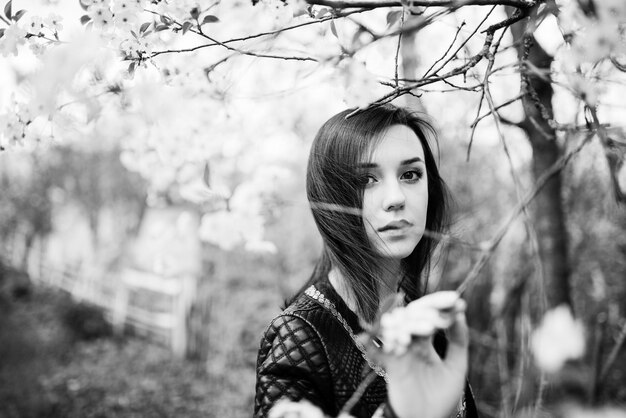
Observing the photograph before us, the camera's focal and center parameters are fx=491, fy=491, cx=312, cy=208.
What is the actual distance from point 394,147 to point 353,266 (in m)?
0.31

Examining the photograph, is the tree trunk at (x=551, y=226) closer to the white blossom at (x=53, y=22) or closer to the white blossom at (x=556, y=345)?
the white blossom at (x=556, y=345)

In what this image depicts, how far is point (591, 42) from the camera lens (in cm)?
70

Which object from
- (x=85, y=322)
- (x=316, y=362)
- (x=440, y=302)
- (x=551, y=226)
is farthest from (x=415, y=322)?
(x=85, y=322)

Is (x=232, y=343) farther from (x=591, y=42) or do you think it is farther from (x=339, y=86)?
(x=591, y=42)

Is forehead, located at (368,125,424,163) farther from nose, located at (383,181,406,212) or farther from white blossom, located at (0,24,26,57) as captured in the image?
white blossom, located at (0,24,26,57)

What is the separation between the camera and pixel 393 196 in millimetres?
1117

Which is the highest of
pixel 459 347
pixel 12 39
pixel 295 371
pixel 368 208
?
pixel 12 39

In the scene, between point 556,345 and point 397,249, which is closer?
point 556,345

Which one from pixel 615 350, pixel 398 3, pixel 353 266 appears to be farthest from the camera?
pixel 615 350

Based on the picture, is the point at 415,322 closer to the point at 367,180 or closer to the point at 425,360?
the point at 425,360

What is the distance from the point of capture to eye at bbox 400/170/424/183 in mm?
1198

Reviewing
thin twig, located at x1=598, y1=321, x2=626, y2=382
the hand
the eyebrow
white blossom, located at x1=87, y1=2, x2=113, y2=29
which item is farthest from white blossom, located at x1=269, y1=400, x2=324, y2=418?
thin twig, located at x1=598, y1=321, x2=626, y2=382

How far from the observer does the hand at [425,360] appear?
667mm

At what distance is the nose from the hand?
340 millimetres
